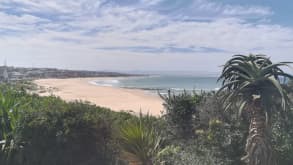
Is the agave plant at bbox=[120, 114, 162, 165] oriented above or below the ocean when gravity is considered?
above

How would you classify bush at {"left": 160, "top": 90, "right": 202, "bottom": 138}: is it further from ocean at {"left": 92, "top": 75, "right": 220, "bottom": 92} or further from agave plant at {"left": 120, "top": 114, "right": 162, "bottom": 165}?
ocean at {"left": 92, "top": 75, "right": 220, "bottom": 92}

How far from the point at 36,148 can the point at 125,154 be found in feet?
4.99

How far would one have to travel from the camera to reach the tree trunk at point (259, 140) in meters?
4.16

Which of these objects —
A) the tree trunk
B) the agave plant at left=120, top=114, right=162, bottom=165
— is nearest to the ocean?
the agave plant at left=120, top=114, right=162, bottom=165

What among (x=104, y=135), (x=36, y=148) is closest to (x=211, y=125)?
(x=104, y=135)

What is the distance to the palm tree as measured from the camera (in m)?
4.16

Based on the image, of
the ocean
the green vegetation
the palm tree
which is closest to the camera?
the palm tree

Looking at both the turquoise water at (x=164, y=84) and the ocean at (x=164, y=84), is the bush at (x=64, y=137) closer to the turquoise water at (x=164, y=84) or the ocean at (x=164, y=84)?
the ocean at (x=164, y=84)

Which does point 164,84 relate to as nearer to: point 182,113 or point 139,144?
point 182,113

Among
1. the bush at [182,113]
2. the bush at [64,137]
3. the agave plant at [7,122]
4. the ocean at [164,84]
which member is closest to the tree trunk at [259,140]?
the bush at [64,137]

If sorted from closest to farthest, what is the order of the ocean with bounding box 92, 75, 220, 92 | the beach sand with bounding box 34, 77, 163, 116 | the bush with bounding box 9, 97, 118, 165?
the bush with bounding box 9, 97, 118, 165 → the beach sand with bounding box 34, 77, 163, 116 → the ocean with bounding box 92, 75, 220, 92

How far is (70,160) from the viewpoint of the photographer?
204 inches

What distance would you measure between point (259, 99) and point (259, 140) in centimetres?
58

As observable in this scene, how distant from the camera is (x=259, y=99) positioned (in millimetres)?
4199
